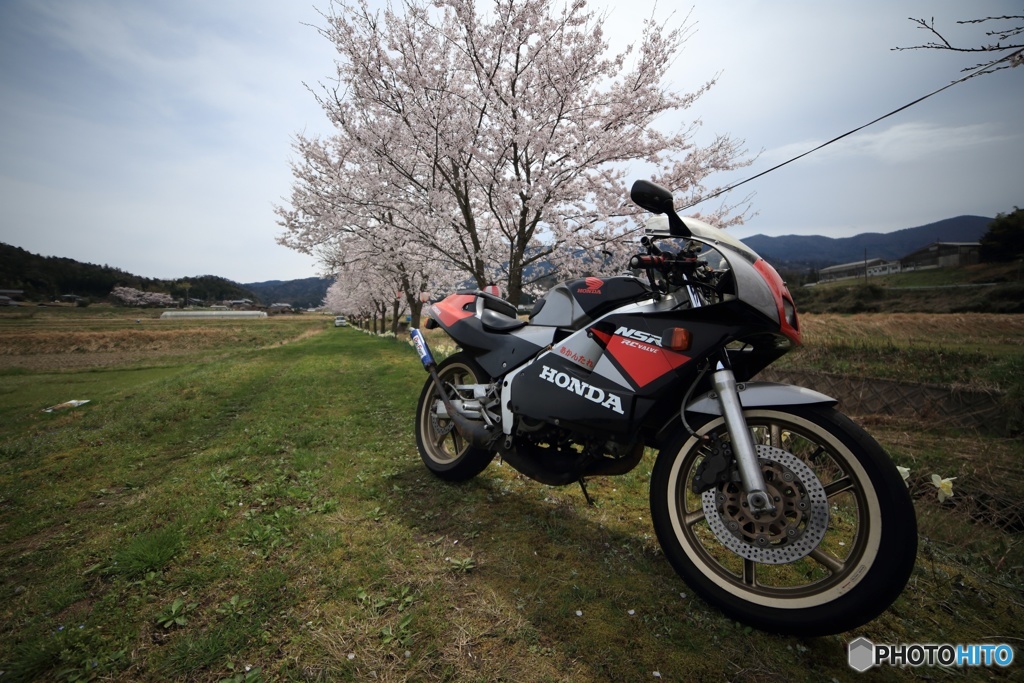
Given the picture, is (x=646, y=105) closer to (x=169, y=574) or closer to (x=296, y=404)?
(x=296, y=404)

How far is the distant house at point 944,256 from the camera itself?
35.1m

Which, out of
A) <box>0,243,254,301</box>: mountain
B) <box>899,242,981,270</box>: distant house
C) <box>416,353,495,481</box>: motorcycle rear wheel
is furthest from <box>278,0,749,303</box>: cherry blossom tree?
<box>0,243,254,301</box>: mountain

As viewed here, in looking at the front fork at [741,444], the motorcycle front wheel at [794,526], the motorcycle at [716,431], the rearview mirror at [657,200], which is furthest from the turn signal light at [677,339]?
the rearview mirror at [657,200]

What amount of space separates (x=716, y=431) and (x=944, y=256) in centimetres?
6226

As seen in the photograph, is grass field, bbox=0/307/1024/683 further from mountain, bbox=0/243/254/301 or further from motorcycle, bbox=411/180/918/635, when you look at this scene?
mountain, bbox=0/243/254/301

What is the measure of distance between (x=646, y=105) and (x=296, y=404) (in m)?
11.1

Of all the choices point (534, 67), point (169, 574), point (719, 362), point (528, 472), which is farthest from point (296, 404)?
point (534, 67)

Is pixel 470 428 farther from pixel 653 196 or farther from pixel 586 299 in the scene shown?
pixel 653 196

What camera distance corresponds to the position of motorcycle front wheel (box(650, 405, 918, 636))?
1.74 m

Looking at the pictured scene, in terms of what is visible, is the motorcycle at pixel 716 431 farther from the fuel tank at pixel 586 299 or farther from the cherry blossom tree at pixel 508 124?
the cherry blossom tree at pixel 508 124

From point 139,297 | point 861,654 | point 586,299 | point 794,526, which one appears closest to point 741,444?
point 794,526

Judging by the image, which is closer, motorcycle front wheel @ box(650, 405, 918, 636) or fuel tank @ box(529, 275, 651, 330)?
motorcycle front wheel @ box(650, 405, 918, 636)

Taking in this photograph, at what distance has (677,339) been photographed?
2.24 metres

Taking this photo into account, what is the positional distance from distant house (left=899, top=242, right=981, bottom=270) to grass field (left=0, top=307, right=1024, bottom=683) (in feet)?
149
